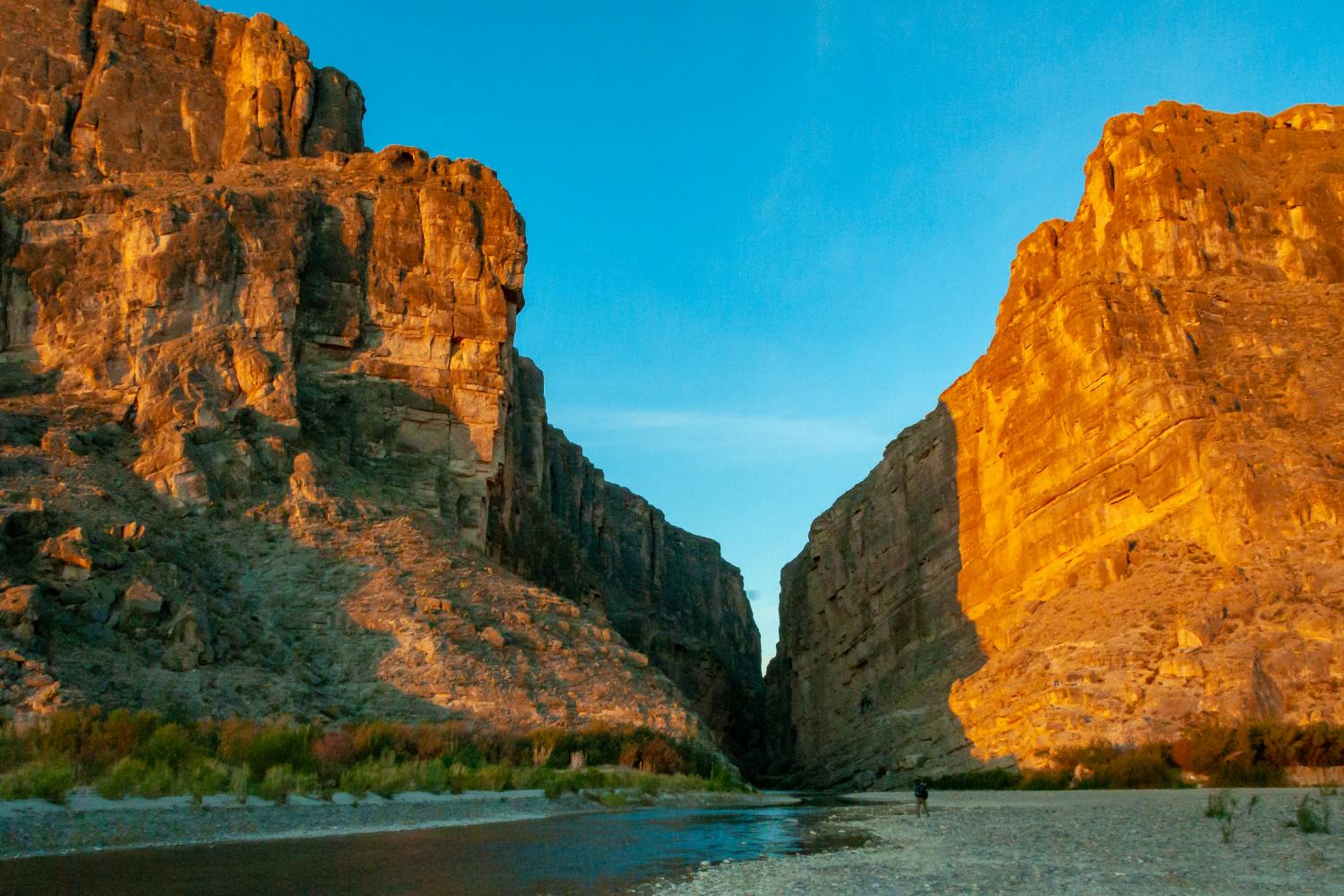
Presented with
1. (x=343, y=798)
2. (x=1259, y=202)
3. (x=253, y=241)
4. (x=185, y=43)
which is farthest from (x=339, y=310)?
(x=1259, y=202)

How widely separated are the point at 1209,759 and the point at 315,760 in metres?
25.1

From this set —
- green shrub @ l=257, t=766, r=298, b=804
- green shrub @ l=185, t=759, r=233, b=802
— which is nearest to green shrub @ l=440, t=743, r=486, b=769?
green shrub @ l=257, t=766, r=298, b=804

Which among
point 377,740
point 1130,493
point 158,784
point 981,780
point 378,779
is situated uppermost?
point 1130,493

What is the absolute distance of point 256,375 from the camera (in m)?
47.1

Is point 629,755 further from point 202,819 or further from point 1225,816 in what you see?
point 1225,816

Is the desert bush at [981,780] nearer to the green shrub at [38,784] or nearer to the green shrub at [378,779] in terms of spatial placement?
the green shrub at [378,779]

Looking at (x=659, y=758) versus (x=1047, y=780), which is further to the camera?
(x=1047, y=780)

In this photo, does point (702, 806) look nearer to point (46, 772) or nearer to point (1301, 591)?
point (46, 772)

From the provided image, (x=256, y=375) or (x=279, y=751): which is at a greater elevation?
(x=256, y=375)

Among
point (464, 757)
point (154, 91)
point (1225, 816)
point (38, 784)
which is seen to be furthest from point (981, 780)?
point (154, 91)

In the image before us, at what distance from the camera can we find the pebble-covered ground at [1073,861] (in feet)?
34.9

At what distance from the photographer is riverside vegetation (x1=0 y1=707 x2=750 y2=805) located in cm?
1897

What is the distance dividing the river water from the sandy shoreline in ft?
2.42

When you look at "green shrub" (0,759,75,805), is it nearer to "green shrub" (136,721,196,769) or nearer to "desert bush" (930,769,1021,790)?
"green shrub" (136,721,196,769)
